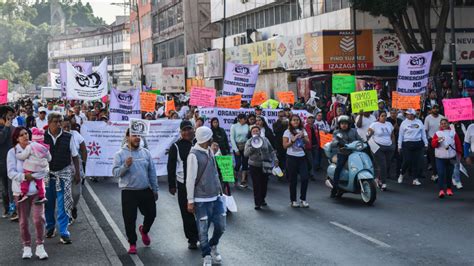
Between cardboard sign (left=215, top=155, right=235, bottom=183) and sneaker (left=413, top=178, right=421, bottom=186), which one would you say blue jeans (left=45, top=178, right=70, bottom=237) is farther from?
sneaker (left=413, top=178, right=421, bottom=186)

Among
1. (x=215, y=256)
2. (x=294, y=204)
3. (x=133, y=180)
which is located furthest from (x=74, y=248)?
(x=294, y=204)

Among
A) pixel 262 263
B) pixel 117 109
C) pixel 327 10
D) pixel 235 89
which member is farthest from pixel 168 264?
pixel 327 10

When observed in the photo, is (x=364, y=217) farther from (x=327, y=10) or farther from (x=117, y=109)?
(x=327, y=10)

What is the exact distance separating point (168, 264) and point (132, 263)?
1.42ft

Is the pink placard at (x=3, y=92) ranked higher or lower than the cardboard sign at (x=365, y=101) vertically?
higher

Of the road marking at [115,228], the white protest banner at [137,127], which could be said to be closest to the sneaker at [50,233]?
Answer: the road marking at [115,228]

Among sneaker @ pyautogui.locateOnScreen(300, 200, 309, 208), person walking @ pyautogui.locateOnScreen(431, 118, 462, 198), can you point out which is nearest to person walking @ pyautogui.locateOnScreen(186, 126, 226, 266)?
sneaker @ pyautogui.locateOnScreen(300, 200, 309, 208)

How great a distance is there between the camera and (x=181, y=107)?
3070cm

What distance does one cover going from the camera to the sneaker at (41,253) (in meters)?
10.5

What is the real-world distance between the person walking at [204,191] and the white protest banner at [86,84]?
48.8 feet

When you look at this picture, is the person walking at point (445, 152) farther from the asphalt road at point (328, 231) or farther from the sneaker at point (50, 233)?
the sneaker at point (50, 233)

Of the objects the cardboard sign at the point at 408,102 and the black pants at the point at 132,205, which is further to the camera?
the cardboard sign at the point at 408,102

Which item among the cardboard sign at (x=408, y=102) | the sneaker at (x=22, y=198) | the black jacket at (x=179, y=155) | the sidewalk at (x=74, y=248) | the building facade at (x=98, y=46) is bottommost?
the sidewalk at (x=74, y=248)

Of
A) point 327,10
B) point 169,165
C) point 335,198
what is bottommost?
point 335,198
